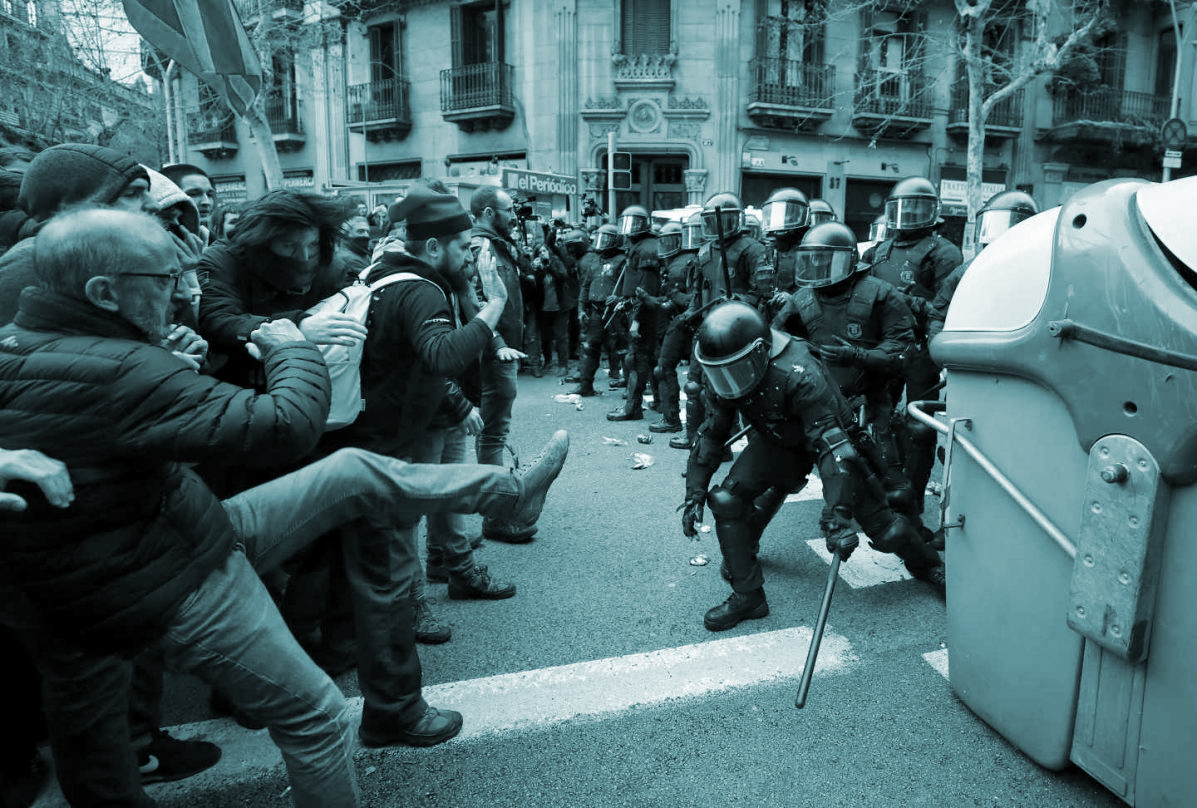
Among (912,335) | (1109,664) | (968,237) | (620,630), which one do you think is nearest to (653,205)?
(968,237)

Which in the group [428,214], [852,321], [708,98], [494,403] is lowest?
[494,403]

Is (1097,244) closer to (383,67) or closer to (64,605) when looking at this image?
(64,605)

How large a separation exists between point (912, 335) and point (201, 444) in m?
3.78

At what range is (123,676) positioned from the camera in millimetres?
1957

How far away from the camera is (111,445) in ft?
5.37

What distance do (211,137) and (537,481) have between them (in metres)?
27.6

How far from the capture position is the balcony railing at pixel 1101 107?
2244 centimetres

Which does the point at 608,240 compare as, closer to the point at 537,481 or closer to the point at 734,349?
the point at 734,349

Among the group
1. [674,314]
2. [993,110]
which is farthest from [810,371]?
[993,110]

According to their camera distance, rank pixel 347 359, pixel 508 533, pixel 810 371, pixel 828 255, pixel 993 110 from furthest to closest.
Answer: pixel 993 110 < pixel 508 533 < pixel 828 255 < pixel 810 371 < pixel 347 359

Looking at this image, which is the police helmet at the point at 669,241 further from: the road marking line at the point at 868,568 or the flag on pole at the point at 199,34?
the flag on pole at the point at 199,34

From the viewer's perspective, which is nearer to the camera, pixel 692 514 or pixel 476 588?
pixel 692 514

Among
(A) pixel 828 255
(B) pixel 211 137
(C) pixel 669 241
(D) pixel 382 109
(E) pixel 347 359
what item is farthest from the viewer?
(B) pixel 211 137

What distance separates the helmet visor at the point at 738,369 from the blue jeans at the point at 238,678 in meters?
1.64
